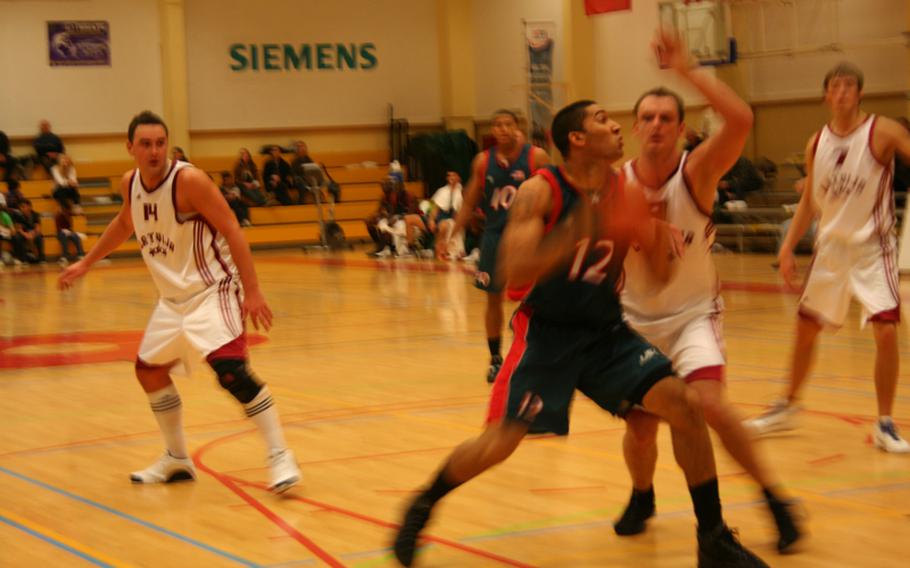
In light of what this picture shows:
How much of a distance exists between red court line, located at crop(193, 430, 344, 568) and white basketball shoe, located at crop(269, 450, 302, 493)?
12 cm

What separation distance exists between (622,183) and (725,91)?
1.83 ft

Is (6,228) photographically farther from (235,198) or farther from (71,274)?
(71,274)

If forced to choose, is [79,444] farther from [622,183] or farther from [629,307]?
[622,183]

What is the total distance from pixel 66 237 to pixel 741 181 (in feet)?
41.2

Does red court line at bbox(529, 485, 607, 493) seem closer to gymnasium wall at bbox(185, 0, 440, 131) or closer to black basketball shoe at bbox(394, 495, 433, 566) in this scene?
black basketball shoe at bbox(394, 495, 433, 566)

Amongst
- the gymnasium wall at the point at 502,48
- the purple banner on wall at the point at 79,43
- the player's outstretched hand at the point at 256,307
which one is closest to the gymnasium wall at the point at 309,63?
the gymnasium wall at the point at 502,48

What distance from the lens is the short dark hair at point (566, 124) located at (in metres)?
4.26

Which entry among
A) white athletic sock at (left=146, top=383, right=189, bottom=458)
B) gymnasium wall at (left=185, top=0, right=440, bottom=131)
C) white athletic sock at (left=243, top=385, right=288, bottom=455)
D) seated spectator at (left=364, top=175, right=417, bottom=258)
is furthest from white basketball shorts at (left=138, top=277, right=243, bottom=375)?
gymnasium wall at (left=185, top=0, right=440, bottom=131)

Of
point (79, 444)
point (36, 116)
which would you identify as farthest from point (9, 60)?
point (79, 444)

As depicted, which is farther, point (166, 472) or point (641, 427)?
point (166, 472)

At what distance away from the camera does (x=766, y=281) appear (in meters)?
15.6

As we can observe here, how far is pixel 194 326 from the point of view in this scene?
225 inches

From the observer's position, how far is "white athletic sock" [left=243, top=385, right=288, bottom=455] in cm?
575

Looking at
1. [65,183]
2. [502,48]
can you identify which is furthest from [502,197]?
[502,48]
